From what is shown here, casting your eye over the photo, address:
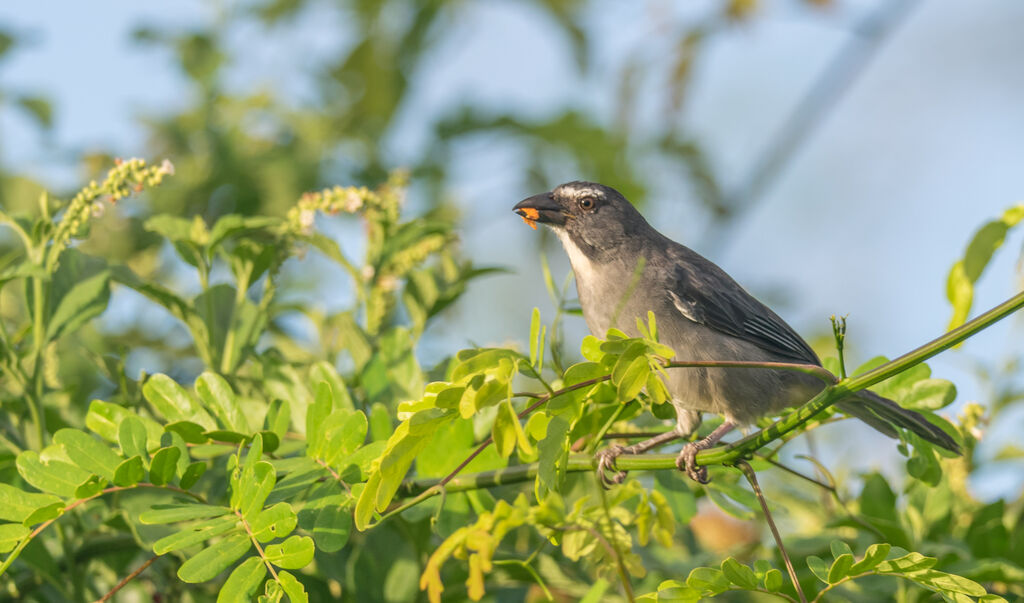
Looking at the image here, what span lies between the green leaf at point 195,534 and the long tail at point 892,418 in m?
1.35

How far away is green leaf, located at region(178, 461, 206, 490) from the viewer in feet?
5.57

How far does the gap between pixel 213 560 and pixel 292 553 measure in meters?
0.14

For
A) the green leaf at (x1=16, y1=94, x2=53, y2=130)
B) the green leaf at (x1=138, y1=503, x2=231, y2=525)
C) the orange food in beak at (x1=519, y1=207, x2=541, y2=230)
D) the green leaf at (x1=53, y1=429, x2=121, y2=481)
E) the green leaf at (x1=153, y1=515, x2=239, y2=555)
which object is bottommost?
the green leaf at (x1=153, y1=515, x2=239, y2=555)

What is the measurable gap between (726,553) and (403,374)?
3.28ft

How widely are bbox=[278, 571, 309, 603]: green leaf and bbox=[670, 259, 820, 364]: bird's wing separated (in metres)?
1.92

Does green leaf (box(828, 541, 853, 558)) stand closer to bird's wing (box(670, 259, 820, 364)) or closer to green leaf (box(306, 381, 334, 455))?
green leaf (box(306, 381, 334, 455))

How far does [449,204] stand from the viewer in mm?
4863

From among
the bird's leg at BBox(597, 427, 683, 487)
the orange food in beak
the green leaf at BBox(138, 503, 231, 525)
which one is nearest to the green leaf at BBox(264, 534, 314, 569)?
the green leaf at BBox(138, 503, 231, 525)

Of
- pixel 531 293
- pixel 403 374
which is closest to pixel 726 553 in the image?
pixel 403 374

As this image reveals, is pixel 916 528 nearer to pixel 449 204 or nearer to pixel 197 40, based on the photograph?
pixel 449 204

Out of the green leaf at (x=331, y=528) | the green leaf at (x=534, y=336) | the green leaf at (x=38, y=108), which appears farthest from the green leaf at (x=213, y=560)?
the green leaf at (x=38, y=108)

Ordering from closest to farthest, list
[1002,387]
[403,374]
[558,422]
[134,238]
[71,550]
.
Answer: [558,422] → [71,550] → [403,374] → [1002,387] → [134,238]

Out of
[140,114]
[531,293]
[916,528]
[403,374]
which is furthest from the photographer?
[531,293]

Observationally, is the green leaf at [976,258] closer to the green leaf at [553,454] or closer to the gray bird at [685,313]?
the gray bird at [685,313]
